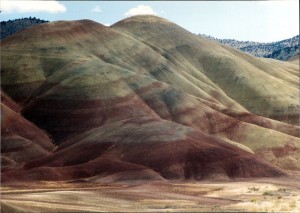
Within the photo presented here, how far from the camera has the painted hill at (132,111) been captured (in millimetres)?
104438

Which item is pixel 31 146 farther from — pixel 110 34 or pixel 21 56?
pixel 110 34

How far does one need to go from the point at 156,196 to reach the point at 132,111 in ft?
198

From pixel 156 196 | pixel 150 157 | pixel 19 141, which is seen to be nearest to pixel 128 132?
pixel 150 157

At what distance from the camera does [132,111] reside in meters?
133

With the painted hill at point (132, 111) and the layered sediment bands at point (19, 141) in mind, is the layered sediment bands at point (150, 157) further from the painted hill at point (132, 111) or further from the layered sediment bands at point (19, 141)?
the layered sediment bands at point (19, 141)

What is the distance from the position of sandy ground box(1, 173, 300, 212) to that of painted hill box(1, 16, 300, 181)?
7992 mm

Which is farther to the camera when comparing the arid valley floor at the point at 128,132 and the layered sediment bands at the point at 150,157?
the layered sediment bands at the point at 150,157

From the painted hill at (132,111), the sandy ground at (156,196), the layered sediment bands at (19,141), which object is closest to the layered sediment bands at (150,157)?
the painted hill at (132,111)

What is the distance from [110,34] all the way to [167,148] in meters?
86.3

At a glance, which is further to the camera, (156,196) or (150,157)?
(150,157)

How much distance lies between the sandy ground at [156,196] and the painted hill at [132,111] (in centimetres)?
799

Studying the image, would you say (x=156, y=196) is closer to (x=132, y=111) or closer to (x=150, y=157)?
(x=150, y=157)

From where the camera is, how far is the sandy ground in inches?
2325

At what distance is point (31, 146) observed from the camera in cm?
11506
